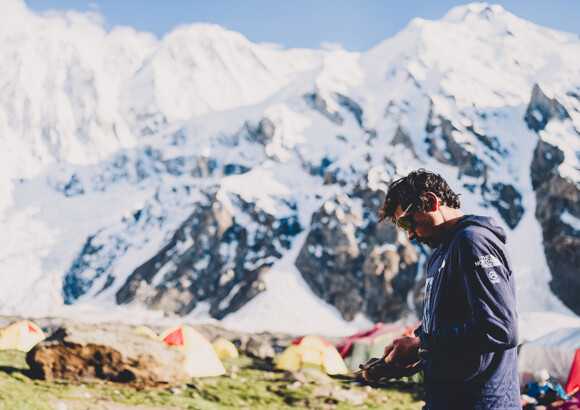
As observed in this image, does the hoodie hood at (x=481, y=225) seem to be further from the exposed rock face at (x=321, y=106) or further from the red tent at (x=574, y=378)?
the exposed rock face at (x=321, y=106)

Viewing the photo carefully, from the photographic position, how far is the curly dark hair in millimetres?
3225

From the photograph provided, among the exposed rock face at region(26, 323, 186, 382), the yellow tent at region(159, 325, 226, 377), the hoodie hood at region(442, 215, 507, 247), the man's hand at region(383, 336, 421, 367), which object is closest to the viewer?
the hoodie hood at region(442, 215, 507, 247)

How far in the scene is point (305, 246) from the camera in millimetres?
113312

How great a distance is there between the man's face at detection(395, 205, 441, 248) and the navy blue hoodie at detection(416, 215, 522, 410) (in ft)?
0.61

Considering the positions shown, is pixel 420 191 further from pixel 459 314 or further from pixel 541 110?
pixel 541 110

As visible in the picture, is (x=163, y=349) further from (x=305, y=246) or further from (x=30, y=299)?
(x=30, y=299)

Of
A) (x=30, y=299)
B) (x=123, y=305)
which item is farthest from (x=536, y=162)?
(x=30, y=299)

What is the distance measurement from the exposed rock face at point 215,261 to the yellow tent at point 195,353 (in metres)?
89.7

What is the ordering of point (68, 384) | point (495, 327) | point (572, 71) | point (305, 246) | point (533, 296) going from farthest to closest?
point (572, 71) → point (305, 246) → point (533, 296) → point (68, 384) → point (495, 327)

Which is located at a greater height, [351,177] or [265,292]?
[351,177]

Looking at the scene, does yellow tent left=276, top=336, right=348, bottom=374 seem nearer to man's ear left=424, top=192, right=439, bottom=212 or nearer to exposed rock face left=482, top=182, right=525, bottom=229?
man's ear left=424, top=192, right=439, bottom=212

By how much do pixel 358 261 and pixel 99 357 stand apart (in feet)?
314

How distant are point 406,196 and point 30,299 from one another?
183999 mm

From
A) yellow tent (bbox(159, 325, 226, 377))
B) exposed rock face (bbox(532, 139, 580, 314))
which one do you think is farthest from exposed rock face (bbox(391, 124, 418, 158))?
yellow tent (bbox(159, 325, 226, 377))
